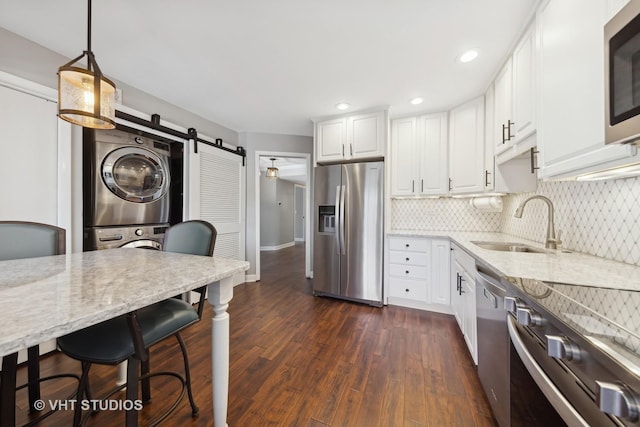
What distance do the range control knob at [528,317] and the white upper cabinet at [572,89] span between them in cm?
64

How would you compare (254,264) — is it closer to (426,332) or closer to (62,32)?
(426,332)

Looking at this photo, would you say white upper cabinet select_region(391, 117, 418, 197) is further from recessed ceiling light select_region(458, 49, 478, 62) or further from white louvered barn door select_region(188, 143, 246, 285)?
white louvered barn door select_region(188, 143, 246, 285)

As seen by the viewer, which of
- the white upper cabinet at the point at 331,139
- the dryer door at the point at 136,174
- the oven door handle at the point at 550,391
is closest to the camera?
the oven door handle at the point at 550,391

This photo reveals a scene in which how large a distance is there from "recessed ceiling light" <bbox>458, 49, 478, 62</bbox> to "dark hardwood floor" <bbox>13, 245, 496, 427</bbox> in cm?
236

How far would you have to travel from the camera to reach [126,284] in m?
0.83

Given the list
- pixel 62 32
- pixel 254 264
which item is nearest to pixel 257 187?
pixel 254 264

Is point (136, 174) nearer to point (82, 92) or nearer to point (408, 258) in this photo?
point (82, 92)

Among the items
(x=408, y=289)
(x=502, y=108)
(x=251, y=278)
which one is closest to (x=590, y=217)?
(x=502, y=108)

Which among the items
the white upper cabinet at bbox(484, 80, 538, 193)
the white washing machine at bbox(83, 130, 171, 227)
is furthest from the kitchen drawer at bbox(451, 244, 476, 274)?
the white washing machine at bbox(83, 130, 171, 227)

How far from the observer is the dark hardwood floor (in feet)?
4.26

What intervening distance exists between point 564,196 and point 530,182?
424 millimetres

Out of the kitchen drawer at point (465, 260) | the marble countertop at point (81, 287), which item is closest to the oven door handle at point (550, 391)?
the kitchen drawer at point (465, 260)

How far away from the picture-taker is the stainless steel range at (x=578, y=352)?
1.39ft

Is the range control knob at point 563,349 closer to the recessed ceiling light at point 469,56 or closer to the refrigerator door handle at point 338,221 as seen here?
the recessed ceiling light at point 469,56
